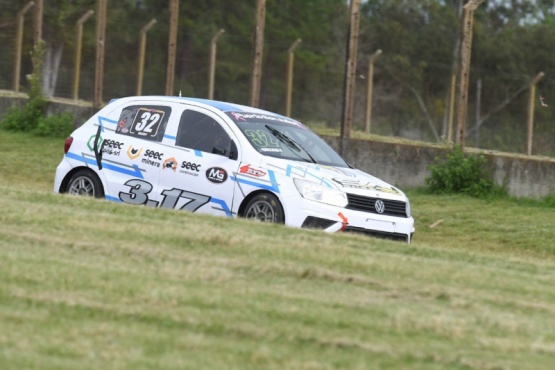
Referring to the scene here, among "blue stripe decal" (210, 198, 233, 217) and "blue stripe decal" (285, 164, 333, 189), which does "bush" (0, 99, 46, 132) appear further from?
"blue stripe decal" (285, 164, 333, 189)

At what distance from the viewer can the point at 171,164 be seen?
12.8m

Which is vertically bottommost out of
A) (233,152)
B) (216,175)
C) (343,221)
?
(343,221)

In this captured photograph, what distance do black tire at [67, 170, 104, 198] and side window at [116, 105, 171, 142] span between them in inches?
22.9

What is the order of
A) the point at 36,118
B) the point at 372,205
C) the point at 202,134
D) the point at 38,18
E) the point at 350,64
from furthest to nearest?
the point at 38,18 → the point at 36,118 → the point at 350,64 → the point at 202,134 → the point at 372,205

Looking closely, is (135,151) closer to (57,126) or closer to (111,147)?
(111,147)

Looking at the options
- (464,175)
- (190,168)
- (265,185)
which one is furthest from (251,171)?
(464,175)

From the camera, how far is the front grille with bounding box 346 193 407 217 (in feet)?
39.8

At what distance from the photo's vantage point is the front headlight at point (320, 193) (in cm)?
1202

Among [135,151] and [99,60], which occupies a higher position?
[99,60]

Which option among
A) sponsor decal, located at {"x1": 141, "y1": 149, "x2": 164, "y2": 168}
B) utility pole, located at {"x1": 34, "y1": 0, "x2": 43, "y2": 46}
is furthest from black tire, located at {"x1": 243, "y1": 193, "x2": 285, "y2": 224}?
utility pole, located at {"x1": 34, "y1": 0, "x2": 43, "y2": 46}

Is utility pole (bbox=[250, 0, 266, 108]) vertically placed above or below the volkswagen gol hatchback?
above

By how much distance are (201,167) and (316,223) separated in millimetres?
1438

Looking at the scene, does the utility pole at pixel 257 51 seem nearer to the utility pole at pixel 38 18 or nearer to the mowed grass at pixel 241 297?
the utility pole at pixel 38 18

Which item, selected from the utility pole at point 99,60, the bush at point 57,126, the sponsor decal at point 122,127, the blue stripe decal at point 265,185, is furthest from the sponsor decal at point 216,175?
the bush at point 57,126
